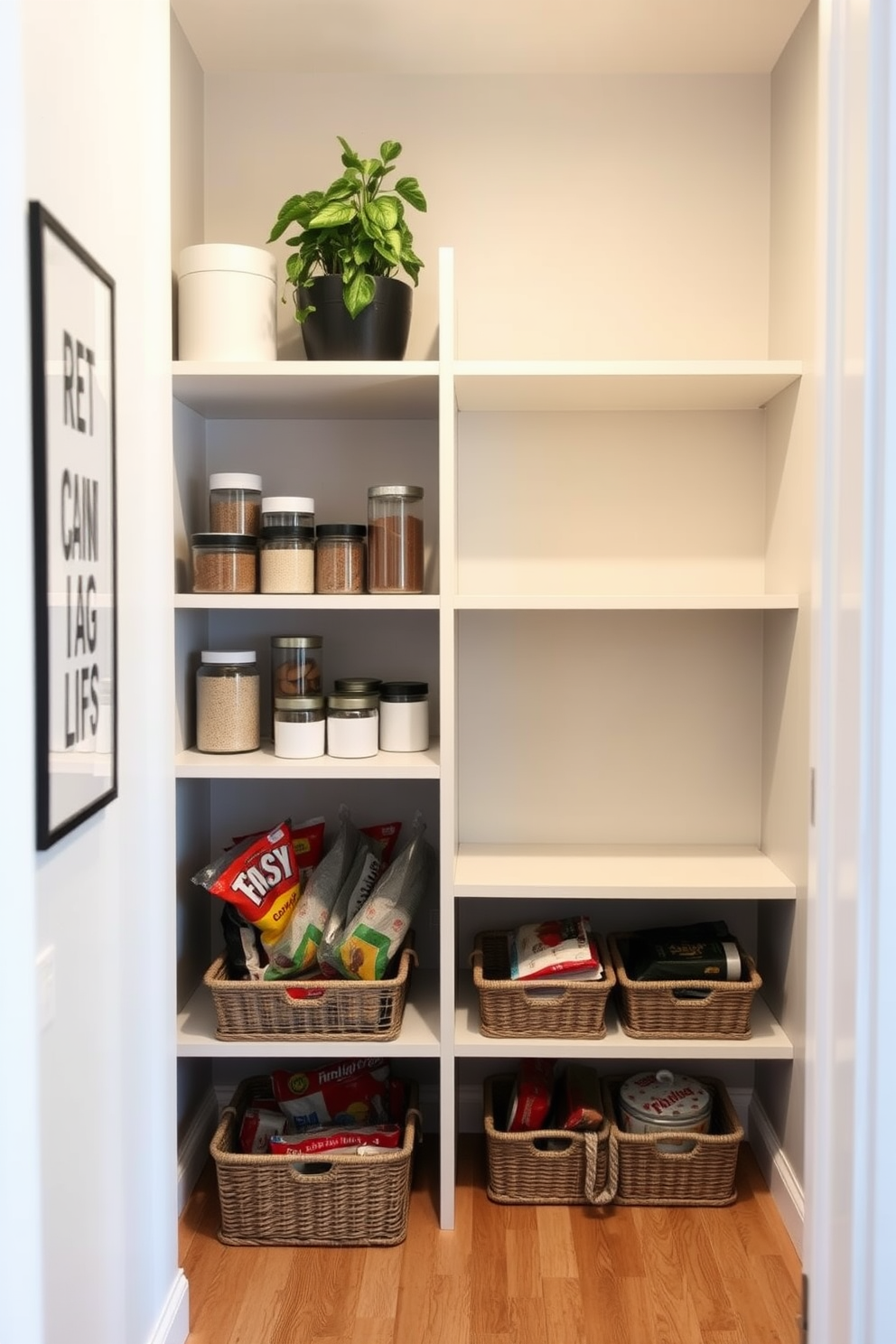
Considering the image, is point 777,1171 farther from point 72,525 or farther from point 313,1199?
point 72,525

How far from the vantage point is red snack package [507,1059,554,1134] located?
234 cm

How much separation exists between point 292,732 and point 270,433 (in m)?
0.74

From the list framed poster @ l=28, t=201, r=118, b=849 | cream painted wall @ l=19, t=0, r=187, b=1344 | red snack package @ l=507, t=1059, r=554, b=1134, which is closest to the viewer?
framed poster @ l=28, t=201, r=118, b=849

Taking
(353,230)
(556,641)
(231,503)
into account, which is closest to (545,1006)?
(556,641)

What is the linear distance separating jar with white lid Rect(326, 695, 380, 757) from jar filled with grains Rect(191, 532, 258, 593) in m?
0.31

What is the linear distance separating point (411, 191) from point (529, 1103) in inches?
74.5

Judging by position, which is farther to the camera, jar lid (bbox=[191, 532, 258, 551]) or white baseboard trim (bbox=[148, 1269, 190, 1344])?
jar lid (bbox=[191, 532, 258, 551])

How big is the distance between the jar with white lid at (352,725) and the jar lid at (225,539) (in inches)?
14.4

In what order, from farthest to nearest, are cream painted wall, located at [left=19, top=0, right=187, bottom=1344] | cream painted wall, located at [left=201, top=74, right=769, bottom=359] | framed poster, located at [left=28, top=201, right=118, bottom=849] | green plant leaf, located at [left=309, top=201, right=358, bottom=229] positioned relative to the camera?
cream painted wall, located at [left=201, top=74, right=769, bottom=359], green plant leaf, located at [left=309, top=201, right=358, bottom=229], cream painted wall, located at [left=19, top=0, right=187, bottom=1344], framed poster, located at [left=28, top=201, right=118, bottom=849]

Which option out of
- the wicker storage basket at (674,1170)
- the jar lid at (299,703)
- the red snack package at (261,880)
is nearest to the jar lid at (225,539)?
the jar lid at (299,703)

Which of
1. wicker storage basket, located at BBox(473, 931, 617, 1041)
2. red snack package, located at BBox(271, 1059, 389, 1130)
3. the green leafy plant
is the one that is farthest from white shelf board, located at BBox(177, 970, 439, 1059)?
Answer: the green leafy plant

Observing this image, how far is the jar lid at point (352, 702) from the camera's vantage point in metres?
2.29

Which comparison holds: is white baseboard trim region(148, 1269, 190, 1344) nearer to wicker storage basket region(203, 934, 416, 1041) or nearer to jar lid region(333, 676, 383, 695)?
wicker storage basket region(203, 934, 416, 1041)

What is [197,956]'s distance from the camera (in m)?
2.52
